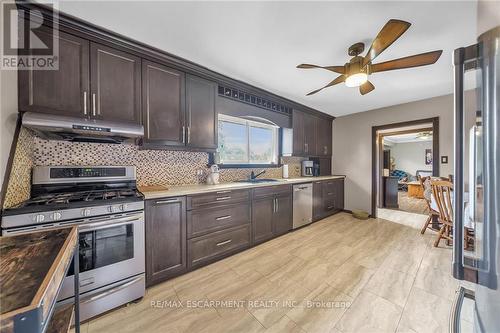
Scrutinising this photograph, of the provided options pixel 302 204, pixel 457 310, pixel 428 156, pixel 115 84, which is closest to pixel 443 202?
pixel 302 204

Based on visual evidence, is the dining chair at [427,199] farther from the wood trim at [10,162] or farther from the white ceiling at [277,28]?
the wood trim at [10,162]

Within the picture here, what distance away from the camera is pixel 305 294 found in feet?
5.48

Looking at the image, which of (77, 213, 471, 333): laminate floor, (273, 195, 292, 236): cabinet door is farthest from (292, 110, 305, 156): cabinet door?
(77, 213, 471, 333): laminate floor

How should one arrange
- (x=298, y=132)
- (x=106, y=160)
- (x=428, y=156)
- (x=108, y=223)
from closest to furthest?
(x=108, y=223) → (x=106, y=160) → (x=298, y=132) → (x=428, y=156)

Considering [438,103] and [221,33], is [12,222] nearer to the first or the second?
[221,33]

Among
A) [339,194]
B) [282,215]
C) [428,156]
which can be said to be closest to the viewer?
[282,215]

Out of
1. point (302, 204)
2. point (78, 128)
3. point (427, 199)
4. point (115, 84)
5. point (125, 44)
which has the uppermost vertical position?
point (125, 44)

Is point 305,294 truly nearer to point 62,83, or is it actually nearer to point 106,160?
point 106,160

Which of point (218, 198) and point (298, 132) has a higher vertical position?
point (298, 132)

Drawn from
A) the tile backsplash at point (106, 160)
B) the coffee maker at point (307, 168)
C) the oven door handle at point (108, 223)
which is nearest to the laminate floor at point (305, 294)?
the oven door handle at point (108, 223)

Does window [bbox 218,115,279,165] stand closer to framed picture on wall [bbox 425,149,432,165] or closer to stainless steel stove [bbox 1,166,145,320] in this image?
stainless steel stove [bbox 1,166,145,320]

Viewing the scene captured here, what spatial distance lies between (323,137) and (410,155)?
6.90m

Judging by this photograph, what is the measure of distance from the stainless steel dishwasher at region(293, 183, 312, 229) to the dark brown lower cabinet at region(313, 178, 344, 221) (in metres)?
0.23

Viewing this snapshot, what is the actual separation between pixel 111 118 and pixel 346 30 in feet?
7.67
